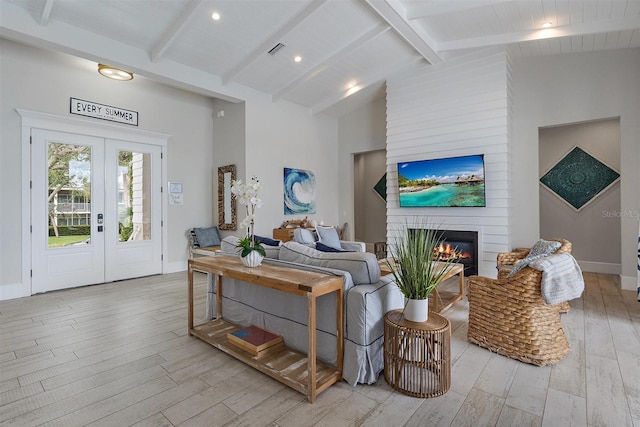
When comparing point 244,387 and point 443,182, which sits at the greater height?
point 443,182

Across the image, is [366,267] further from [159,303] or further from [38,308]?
[38,308]

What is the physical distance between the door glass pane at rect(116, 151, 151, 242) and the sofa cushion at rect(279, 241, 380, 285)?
13.4 feet

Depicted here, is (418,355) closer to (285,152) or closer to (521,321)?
(521,321)

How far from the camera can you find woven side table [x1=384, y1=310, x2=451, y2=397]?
77.5 inches

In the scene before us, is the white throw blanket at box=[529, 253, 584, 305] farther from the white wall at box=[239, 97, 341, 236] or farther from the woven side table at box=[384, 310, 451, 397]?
the white wall at box=[239, 97, 341, 236]

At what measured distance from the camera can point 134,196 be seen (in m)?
5.46

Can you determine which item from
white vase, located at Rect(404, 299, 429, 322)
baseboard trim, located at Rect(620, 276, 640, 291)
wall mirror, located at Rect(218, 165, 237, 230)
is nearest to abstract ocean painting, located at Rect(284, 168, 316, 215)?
wall mirror, located at Rect(218, 165, 237, 230)

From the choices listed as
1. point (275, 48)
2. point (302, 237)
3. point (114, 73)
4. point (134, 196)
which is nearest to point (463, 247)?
point (302, 237)

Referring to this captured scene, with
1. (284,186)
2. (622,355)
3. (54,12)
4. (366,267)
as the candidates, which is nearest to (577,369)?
(622,355)

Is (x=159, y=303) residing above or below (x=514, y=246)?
below

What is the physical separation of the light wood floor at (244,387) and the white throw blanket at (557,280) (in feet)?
1.75

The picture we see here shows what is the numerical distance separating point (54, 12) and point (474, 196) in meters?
6.05

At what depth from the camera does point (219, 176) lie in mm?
6227

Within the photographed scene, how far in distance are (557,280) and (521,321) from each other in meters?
0.41
